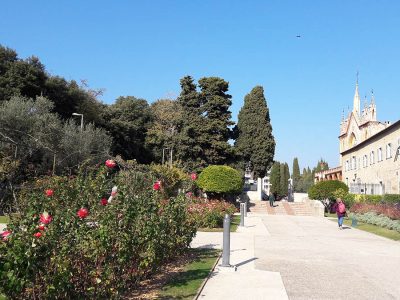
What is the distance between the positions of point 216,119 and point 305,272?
3222 cm

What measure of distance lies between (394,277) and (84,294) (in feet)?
22.7

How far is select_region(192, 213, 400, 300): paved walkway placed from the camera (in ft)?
24.2

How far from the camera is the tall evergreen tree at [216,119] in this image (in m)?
40.2

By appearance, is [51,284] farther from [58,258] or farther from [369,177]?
[369,177]

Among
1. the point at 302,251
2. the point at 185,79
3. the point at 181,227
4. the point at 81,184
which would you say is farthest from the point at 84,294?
the point at 185,79

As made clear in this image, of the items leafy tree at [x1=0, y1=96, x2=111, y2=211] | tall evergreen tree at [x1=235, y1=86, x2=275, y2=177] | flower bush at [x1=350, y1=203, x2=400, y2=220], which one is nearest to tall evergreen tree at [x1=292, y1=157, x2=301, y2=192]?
tall evergreen tree at [x1=235, y1=86, x2=275, y2=177]

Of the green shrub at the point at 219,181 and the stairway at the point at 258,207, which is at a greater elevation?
the green shrub at the point at 219,181

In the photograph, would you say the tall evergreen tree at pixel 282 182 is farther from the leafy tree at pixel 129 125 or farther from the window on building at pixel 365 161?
the leafy tree at pixel 129 125

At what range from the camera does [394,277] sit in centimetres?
916

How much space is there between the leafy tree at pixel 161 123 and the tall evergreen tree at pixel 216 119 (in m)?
13.9

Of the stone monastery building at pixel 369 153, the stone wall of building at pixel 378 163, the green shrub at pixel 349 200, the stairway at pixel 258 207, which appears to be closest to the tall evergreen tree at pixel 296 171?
the stone monastery building at pixel 369 153

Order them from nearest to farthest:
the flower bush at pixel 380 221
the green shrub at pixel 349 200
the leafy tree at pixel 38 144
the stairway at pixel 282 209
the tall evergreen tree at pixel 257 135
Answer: the leafy tree at pixel 38 144
the flower bush at pixel 380 221
the green shrub at pixel 349 200
the stairway at pixel 282 209
the tall evergreen tree at pixel 257 135

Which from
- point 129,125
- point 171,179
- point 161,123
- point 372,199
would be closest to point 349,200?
point 372,199

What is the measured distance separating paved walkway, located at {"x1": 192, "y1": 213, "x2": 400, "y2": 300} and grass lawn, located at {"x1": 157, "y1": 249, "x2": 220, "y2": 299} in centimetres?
21
